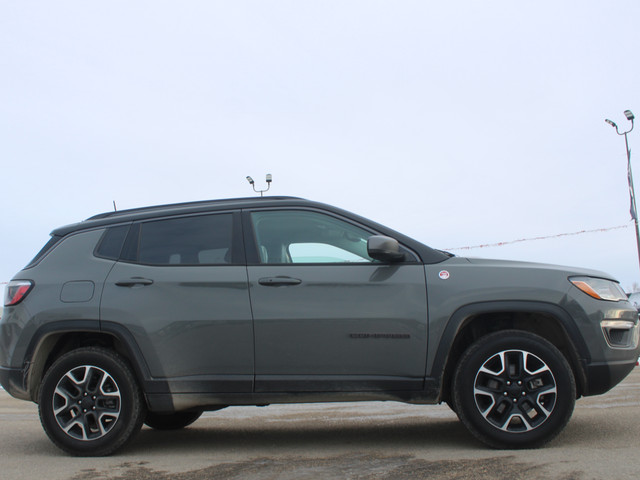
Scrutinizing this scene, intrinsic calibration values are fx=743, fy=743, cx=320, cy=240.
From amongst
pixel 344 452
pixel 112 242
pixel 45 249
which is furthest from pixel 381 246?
pixel 45 249

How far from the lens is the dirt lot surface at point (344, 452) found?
4.31m

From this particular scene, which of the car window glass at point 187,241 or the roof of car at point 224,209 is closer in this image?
the roof of car at point 224,209

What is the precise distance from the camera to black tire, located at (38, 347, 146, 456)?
5.25m

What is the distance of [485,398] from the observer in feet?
16.2

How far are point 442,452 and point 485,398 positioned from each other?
457 mm

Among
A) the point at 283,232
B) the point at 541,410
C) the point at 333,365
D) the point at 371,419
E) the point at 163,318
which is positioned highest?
the point at 283,232

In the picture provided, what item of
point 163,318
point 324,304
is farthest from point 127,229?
point 324,304

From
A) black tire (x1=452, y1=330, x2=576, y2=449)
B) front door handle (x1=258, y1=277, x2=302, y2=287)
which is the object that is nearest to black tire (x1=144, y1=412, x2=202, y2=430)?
front door handle (x1=258, y1=277, x2=302, y2=287)

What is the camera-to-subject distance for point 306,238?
5.39 meters

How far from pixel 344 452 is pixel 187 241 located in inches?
74.7

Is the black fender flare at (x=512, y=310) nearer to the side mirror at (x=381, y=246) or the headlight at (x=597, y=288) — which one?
the headlight at (x=597, y=288)

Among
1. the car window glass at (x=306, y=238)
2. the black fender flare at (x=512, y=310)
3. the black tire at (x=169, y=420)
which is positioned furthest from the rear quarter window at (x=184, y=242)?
the black tire at (x=169, y=420)

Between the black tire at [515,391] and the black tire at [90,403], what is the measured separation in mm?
2304

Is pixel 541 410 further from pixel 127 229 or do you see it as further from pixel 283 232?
pixel 127 229
